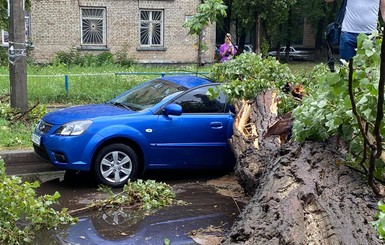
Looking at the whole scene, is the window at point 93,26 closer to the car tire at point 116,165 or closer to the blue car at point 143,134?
the blue car at point 143,134

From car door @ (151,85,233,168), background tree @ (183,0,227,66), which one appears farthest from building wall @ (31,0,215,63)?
car door @ (151,85,233,168)

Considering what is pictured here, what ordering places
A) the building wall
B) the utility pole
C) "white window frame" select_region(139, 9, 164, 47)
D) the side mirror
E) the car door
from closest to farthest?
the side mirror, the car door, the utility pole, the building wall, "white window frame" select_region(139, 9, 164, 47)

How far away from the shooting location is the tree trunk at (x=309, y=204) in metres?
3.57

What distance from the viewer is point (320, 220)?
376cm

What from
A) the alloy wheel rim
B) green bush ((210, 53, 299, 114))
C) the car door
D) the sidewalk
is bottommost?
the sidewalk

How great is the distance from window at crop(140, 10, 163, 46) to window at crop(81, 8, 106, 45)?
1858 millimetres

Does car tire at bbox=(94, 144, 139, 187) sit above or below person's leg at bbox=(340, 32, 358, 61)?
below

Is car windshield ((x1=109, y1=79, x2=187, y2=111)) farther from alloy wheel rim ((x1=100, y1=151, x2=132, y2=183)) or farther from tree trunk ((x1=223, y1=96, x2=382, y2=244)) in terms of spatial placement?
tree trunk ((x1=223, y1=96, x2=382, y2=244))

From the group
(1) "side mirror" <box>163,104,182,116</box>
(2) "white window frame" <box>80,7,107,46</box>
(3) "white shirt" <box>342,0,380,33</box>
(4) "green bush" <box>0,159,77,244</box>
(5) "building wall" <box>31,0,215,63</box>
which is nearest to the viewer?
(4) "green bush" <box>0,159,77,244</box>

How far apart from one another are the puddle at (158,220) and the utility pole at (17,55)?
3186mm

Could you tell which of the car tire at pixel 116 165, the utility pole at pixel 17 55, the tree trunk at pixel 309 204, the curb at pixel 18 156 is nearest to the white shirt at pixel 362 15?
the tree trunk at pixel 309 204

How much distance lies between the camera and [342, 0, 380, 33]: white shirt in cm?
782

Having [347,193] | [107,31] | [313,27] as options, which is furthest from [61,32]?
[313,27]

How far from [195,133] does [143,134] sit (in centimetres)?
78
